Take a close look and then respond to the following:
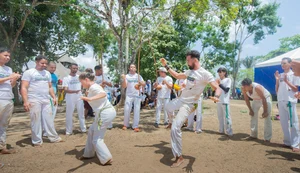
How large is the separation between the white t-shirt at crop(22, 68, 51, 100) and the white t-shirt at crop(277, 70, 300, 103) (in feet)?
18.4

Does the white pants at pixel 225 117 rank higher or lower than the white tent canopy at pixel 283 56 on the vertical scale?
lower

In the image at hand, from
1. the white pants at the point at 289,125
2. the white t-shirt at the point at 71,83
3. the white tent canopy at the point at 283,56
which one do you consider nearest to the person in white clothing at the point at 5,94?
the white t-shirt at the point at 71,83

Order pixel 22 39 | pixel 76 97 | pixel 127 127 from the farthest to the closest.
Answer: pixel 22 39, pixel 127 127, pixel 76 97

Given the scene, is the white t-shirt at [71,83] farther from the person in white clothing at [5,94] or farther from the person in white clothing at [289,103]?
the person in white clothing at [289,103]

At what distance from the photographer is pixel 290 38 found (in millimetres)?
42281

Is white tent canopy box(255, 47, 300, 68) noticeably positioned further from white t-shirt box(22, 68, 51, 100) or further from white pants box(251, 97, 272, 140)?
white t-shirt box(22, 68, 51, 100)

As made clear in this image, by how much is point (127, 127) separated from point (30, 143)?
2815 mm

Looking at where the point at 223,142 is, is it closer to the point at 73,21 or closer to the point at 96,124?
the point at 96,124

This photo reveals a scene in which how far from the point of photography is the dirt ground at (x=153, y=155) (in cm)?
398

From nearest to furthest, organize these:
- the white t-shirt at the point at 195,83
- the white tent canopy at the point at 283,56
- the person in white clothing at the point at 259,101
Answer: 1. the white t-shirt at the point at 195,83
2. the person in white clothing at the point at 259,101
3. the white tent canopy at the point at 283,56

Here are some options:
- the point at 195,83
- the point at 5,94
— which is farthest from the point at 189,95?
the point at 5,94

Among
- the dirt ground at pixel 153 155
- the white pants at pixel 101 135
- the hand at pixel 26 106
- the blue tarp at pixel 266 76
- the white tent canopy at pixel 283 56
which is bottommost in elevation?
the dirt ground at pixel 153 155

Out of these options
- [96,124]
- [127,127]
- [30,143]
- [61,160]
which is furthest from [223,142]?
[30,143]

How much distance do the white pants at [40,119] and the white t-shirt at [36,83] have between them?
139 mm
